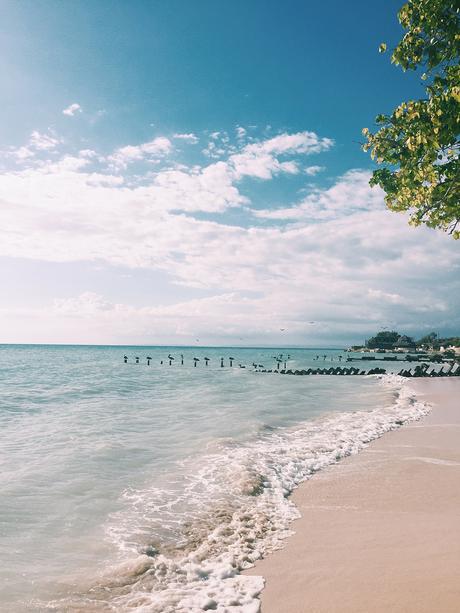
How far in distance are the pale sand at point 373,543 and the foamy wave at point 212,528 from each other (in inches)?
16.5

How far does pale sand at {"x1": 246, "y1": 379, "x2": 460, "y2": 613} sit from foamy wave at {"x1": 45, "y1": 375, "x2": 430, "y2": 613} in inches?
16.5

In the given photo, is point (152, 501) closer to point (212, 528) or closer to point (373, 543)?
point (212, 528)

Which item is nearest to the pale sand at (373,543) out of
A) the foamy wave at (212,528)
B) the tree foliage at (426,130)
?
the foamy wave at (212,528)

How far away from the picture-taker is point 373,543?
711cm

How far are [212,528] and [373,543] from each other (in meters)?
3.14

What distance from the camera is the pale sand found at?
5340 millimetres

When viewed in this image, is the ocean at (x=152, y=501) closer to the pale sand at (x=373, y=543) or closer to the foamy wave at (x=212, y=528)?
the foamy wave at (x=212, y=528)

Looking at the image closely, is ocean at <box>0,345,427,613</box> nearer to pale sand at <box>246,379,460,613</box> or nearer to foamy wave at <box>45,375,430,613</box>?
foamy wave at <box>45,375,430,613</box>

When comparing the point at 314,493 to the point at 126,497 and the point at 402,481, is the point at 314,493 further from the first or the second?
the point at 126,497

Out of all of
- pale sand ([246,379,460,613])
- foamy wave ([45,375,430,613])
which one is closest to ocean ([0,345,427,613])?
foamy wave ([45,375,430,613])

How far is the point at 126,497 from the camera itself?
34.1 feet

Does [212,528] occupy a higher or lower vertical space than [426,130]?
lower

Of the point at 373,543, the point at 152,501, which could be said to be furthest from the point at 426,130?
the point at 152,501

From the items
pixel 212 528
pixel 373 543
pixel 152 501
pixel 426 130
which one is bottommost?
pixel 152 501
